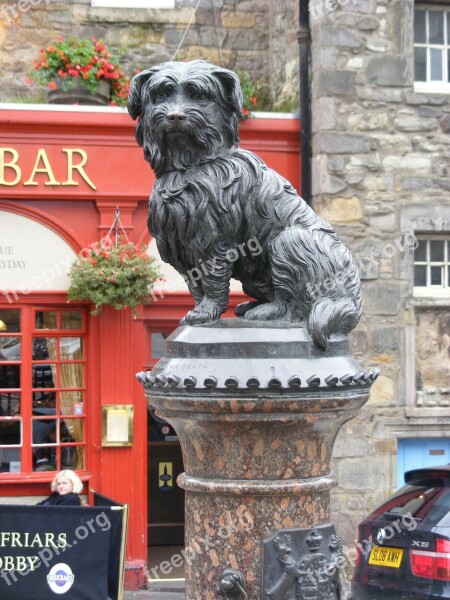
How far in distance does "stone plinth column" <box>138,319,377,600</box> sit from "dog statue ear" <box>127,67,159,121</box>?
754mm

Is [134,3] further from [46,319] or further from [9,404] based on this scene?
[9,404]

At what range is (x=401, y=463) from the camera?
371 inches

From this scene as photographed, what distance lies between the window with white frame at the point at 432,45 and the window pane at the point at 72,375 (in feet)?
14.0

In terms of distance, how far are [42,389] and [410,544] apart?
14.3 feet

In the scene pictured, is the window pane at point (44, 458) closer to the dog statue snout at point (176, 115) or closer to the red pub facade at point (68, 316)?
the red pub facade at point (68, 316)

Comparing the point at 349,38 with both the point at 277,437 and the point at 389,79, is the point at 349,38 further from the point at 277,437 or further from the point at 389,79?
the point at 277,437

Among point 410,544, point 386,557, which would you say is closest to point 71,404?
point 386,557

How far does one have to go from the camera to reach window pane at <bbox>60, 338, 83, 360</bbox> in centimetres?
938

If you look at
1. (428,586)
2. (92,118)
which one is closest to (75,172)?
(92,118)

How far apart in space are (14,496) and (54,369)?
4.04ft

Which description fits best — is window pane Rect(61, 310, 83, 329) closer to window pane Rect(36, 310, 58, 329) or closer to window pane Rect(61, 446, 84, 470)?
window pane Rect(36, 310, 58, 329)

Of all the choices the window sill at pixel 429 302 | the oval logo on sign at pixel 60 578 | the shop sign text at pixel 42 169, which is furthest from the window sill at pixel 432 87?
the oval logo on sign at pixel 60 578

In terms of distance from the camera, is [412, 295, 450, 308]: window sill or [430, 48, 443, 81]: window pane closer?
[412, 295, 450, 308]: window sill

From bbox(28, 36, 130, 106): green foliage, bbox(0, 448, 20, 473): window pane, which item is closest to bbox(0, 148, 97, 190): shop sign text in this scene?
bbox(28, 36, 130, 106): green foliage
